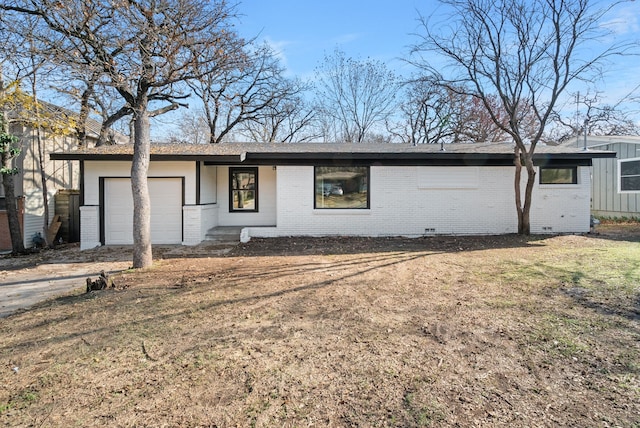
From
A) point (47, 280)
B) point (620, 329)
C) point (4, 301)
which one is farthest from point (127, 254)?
point (620, 329)

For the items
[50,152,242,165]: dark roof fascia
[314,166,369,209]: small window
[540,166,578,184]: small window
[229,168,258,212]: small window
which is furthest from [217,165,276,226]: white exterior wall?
[540,166,578,184]: small window

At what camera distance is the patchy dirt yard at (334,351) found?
2.65 metres

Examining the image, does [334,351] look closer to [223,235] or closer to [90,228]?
[223,235]

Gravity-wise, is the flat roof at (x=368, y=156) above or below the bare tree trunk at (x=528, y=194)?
above

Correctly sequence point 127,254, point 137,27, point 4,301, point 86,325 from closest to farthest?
1. point 86,325
2. point 4,301
3. point 137,27
4. point 127,254

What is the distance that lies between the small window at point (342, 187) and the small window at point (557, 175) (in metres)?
6.09

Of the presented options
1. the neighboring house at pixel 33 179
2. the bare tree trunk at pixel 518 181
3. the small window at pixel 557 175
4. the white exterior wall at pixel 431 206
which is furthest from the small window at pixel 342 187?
the neighboring house at pixel 33 179

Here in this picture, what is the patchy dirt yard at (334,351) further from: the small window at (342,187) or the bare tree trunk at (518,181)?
the small window at (342,187)

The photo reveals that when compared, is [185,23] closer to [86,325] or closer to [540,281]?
[86,325]

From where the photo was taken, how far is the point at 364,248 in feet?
32.3

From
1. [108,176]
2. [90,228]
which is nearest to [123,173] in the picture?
[108,176]

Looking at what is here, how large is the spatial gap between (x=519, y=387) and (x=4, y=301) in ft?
23.4

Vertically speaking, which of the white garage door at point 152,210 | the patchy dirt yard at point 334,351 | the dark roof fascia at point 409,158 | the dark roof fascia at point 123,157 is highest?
the dark roof fascia at point 409,158

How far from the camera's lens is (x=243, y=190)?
13.2 m
